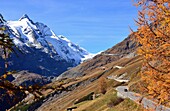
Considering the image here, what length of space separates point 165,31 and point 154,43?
78 cm

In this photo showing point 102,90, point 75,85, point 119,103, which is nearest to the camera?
point 119,103

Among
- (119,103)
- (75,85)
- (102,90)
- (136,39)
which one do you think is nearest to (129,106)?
(119,103)

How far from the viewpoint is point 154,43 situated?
1366 centimetres

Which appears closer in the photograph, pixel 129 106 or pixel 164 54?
pixel 164 54

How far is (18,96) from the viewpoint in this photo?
5867 mm

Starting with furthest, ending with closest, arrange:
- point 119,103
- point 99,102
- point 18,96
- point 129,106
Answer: point 99,102, point 119,103, point 129,106, point 18,96

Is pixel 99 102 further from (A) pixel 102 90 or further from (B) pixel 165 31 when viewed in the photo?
(B) pixel 165 31

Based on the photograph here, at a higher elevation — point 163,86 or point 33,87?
point 33,87

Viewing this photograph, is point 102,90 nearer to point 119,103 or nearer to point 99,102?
point 99,102

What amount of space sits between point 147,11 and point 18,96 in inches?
397

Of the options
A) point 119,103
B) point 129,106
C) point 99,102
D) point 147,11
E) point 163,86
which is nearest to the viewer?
point 163,86

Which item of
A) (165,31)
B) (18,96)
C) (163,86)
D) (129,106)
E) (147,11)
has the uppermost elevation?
(147,11)

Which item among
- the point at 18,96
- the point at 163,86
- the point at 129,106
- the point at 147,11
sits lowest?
the point at 129,106

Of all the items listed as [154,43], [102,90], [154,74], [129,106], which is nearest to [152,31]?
[154,43]
